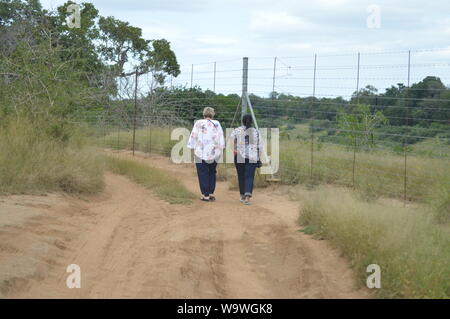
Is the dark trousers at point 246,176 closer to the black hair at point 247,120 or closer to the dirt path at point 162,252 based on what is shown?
the dirt path at point 162,252

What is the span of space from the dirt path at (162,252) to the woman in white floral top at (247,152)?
600 millimetres

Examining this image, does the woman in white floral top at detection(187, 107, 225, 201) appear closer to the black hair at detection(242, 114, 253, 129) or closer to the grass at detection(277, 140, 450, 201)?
the black hair at detection(242, 114, 253, 129)

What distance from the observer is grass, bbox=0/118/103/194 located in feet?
33.8

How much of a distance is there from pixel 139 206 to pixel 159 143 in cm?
830

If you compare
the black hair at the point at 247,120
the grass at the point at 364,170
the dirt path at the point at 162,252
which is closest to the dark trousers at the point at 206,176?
the dirt path at the point at 162,252

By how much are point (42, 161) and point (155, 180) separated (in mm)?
2764

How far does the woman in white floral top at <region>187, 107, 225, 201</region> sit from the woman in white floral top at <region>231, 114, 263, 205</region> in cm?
37

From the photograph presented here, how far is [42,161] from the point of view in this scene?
11117 millimetres

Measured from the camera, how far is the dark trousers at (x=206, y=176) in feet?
37.9

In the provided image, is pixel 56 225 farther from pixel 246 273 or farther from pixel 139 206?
pixel 246 273

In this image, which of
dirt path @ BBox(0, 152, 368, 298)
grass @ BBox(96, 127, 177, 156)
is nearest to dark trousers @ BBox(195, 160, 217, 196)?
dirt path @ BBox(0, 152, 368, 298)

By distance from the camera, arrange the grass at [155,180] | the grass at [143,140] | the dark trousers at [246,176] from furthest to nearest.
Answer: the grass at [143,140], the grass at [155,180], the dark trousers at [246,176]
